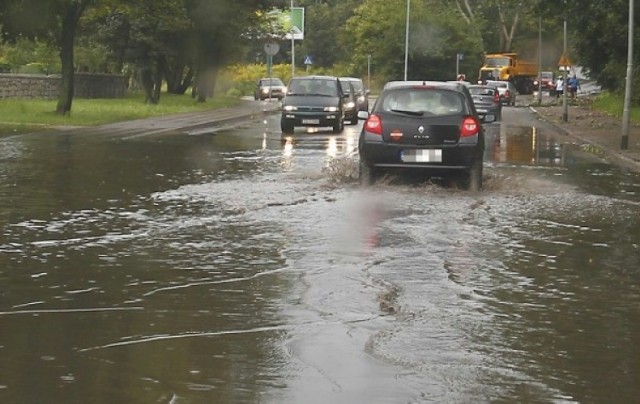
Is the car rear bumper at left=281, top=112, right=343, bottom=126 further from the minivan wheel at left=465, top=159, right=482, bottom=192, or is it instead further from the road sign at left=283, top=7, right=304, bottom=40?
the road sign at left=283, top=7, right=304, bottom=40

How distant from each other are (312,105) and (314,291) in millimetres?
25848

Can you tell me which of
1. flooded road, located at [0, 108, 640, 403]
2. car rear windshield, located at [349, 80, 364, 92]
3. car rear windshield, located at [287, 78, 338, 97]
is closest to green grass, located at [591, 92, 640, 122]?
car rear windshield, located at [349, 80, 364, 92]

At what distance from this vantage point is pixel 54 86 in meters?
57.4

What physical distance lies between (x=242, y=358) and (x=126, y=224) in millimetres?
6200

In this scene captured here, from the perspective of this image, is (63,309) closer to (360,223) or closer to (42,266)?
(42,266)

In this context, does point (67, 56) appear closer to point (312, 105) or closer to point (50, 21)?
point (50, 21)

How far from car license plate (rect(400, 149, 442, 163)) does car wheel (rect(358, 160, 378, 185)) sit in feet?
→ 1.89

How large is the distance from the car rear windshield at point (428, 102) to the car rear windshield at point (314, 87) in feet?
60.1

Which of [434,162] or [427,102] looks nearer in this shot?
[434,162]

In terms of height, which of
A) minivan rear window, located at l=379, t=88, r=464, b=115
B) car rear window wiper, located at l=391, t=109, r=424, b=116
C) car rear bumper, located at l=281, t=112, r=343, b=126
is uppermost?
minivan rear window, located at l=379, t=88, r=464, b=115

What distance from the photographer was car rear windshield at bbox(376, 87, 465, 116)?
1705 centimetres

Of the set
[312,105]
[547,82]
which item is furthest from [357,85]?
[547,82]

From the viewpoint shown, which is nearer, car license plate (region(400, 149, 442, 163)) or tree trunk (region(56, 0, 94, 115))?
car license plate (region(400, 149, 442, 163))

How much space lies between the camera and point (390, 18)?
8844 cm
